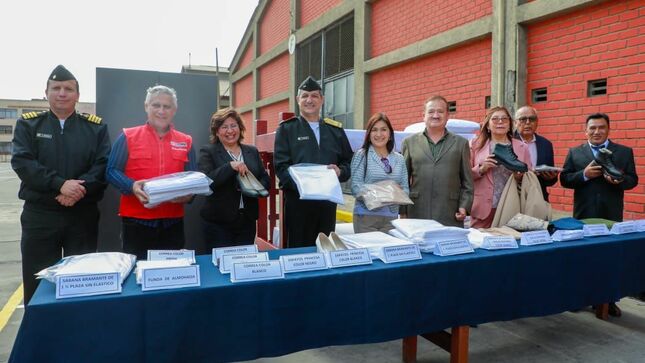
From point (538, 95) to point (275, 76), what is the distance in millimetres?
10215

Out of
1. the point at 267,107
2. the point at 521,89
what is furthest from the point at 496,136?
the point at 267,107

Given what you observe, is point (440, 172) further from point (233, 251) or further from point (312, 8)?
point (312, 8)

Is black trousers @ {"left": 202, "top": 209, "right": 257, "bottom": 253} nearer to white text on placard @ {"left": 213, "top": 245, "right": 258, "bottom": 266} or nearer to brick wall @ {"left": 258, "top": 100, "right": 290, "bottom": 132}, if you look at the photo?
white text on placard @ {"left": 213, "top": 245, "right": 258, "bottom": 266}

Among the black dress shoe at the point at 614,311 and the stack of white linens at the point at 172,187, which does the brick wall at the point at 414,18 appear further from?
the stack of white linens at the point at 172,187

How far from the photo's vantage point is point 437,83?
7469 mm

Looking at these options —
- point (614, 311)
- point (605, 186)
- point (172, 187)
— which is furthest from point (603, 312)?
point (172, 187)

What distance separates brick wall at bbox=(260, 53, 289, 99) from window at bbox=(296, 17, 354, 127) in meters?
1.25

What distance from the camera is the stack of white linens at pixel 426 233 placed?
2359 millimetres

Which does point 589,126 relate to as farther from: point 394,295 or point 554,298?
point 394,295

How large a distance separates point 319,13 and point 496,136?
9315 mm

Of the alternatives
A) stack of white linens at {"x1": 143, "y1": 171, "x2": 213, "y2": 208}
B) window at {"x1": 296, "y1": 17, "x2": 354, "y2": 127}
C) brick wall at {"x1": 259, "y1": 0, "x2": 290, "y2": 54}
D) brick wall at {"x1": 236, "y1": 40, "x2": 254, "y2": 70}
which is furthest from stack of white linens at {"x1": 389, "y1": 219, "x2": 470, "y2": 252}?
brick wall at {"x1": 236, "y1": 40, "x2": 254, "y2": 70}

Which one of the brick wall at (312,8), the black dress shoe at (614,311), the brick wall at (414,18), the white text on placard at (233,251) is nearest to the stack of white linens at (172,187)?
the white text on placard at (233,251)

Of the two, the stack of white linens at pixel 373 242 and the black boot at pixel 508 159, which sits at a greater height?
the black boot at pixel 508 159

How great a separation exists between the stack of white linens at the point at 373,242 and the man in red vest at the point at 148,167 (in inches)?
39.2
